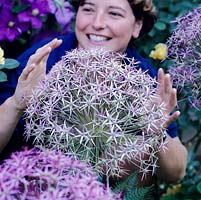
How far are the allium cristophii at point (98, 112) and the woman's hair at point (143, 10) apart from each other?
2.13 feet

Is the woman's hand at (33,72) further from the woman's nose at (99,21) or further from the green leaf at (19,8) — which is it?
the green leaf at (19,8)

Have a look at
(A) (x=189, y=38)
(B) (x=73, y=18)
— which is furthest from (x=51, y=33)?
(A) (x=189, y=38)

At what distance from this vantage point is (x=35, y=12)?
2.87 m

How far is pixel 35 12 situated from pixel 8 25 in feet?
0.46

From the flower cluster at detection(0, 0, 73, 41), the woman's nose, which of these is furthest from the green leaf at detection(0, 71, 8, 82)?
the flower cluster at detection(0, 0, 73, 41)

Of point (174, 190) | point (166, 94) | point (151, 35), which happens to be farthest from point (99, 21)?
point (174, 190)

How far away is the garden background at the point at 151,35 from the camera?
2.92 metres

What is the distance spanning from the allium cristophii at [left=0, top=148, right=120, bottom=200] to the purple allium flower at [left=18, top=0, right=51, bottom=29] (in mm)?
1536

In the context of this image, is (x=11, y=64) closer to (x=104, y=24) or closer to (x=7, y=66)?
(x=7, y=66)

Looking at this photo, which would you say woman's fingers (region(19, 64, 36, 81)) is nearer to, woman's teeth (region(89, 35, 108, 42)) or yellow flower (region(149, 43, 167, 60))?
woman's teeth (region(89, 35, 108, 42))

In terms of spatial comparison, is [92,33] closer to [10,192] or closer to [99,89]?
[99,89]

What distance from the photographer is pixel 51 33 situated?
3.14 m

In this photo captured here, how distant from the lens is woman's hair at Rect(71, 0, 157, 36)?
7.79 ft

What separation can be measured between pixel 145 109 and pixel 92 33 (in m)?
0.65
